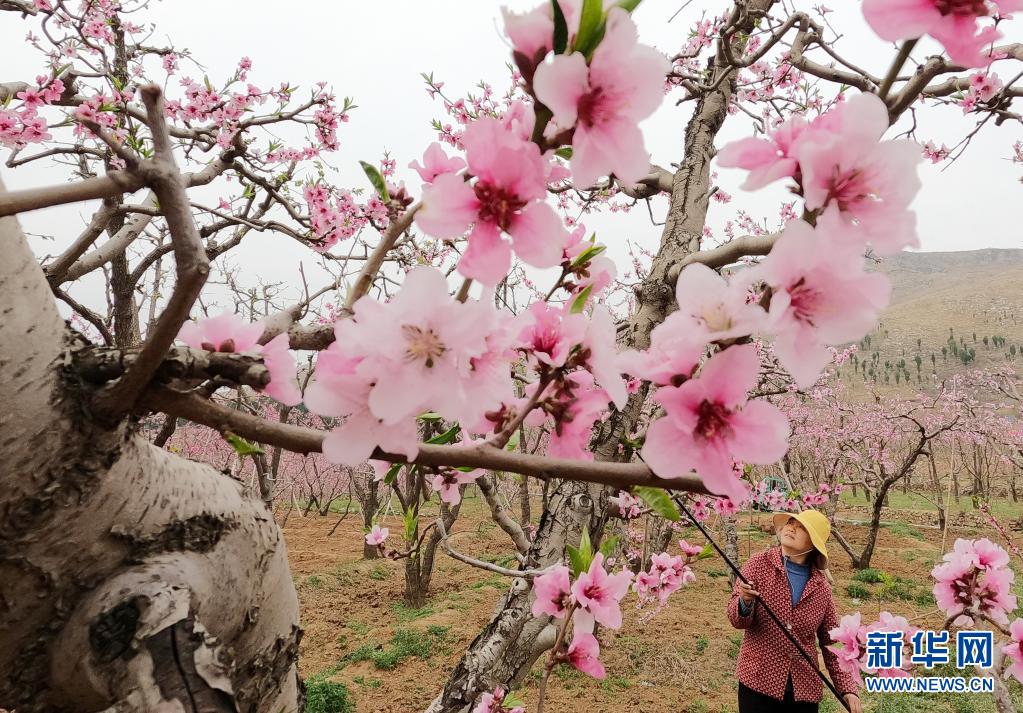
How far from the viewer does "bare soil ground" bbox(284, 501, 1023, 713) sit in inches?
209

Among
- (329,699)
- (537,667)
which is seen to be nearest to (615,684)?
(537,667)

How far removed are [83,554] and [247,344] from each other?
1.57 ft

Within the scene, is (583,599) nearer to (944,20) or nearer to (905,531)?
(944,20)

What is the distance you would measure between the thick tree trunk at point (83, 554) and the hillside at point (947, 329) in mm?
50719

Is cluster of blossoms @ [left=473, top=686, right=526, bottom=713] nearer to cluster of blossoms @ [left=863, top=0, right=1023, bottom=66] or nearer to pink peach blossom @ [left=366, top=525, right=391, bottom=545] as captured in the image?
pink peach blossom @ [left=366, top=525, right=391, bottom=545]

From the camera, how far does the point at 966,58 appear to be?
21.7 inches

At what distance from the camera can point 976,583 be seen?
7.54ft

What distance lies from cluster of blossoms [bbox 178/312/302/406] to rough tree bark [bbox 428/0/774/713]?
120 centimetres

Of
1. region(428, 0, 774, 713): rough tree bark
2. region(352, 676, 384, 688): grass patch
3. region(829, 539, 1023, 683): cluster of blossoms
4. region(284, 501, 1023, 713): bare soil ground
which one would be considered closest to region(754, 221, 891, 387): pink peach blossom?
region(428, 0, 774, 713): rough tree bark

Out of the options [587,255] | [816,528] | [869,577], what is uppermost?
[869,577]

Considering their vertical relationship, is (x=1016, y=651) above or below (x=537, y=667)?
above

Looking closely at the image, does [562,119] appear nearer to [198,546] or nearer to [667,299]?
[198,546]

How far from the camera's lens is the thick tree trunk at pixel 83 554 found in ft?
2.47

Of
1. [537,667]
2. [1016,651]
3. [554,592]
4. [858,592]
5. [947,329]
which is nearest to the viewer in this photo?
[554,592]
